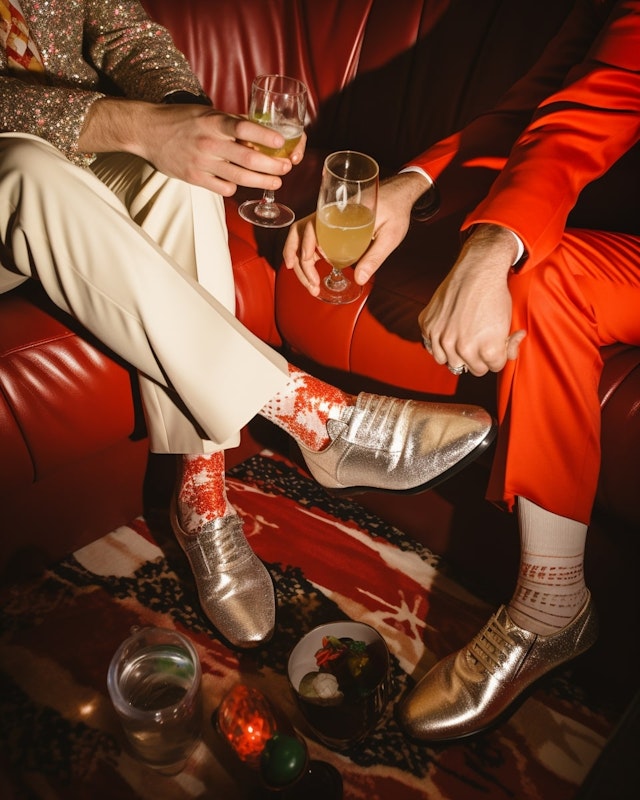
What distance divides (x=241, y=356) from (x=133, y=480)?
54cm

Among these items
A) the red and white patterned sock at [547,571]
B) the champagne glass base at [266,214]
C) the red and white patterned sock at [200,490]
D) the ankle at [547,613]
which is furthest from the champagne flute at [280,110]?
the ankle at [547,613]

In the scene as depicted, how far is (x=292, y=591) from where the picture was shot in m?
1.30

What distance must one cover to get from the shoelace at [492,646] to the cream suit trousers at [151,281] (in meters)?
0.61

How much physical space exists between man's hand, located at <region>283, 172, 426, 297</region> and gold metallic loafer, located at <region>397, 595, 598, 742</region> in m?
0.74

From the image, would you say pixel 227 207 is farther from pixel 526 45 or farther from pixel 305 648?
pixel 305 648

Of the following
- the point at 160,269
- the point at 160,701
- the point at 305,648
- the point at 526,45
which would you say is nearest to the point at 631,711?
the point at 305,648

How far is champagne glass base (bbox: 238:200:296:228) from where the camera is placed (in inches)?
50.3

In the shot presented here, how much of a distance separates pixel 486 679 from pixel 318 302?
2.72 feet

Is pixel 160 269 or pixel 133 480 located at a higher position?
pixel 160 269

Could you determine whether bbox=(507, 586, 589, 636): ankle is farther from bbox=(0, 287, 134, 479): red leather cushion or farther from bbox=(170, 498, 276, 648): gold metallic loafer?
bbox=(0, 287, 134, 479): red leather cushion

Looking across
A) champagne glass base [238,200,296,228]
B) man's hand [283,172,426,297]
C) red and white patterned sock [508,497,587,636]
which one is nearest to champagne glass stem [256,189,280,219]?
champagne glass base [238,200,296,228]

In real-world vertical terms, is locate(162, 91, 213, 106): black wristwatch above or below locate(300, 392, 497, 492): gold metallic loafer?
above

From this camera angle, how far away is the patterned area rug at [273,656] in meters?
1.00

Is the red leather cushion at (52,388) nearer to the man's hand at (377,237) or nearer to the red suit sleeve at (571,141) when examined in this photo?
the man's hand at (377,237)
